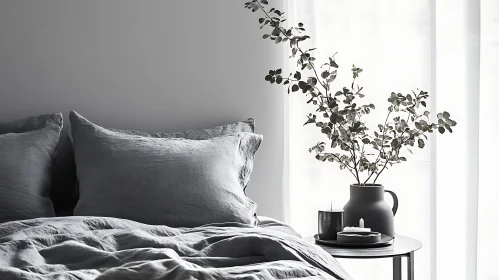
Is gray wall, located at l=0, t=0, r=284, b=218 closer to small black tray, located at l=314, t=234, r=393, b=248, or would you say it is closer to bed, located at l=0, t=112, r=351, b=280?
bed, located at l=0, t=112, r=351, b=280

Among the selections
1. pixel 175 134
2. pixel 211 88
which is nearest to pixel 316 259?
pixel 175 134

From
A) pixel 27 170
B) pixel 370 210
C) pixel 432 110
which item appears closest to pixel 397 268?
pixel 370 210

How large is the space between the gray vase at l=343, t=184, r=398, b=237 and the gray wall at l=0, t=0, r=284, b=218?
50 cm

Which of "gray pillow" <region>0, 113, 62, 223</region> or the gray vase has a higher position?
"gray pillow" <region>0, 113, 62, 223</region>

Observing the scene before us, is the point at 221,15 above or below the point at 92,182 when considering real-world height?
above

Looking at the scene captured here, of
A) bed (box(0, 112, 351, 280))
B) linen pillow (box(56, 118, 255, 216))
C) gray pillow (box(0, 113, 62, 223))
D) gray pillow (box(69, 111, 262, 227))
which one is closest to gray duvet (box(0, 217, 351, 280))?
bed (box(0, 112, 351, 280))

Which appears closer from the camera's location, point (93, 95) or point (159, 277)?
point (159, 277)

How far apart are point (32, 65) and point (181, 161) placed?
0.97 meters

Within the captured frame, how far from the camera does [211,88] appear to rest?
2.82m

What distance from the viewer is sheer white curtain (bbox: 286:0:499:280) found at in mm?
2879

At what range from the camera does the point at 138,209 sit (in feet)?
6.98

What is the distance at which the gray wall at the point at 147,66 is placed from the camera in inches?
107

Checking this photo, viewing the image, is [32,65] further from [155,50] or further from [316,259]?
[316,259]

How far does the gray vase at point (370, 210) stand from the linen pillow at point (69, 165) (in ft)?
1.95
